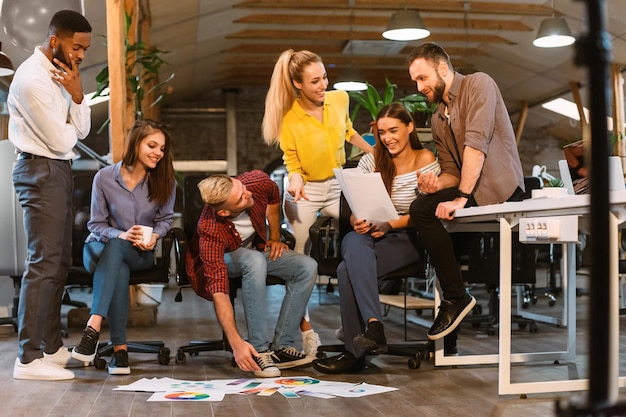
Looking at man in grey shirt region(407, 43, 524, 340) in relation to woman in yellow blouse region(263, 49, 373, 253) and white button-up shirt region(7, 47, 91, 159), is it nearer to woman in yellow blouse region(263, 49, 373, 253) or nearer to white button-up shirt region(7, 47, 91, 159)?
woman in yellow blouse region(263, 49, 373, 253)

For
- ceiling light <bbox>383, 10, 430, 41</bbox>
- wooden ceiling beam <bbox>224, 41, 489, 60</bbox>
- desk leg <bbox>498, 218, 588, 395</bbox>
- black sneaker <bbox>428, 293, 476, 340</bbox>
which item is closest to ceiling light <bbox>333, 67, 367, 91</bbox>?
ceiling light <bbox>383, 10, 430, 41</bbox>

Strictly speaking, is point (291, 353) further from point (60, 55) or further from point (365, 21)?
point (365, 21)

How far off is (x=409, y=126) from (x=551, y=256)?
2.65 m

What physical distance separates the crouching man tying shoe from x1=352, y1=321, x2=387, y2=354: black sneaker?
34 centimetres

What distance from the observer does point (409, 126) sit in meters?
3.31

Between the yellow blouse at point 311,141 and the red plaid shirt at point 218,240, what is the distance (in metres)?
0.17

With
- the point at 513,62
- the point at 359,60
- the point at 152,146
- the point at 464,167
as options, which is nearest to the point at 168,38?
the point at 359,60

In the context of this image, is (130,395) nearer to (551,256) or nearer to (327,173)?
(327,173)

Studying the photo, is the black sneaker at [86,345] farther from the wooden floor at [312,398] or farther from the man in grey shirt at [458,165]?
the man in grey shirt at [458,165]

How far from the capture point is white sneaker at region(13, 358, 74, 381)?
308 centimetres

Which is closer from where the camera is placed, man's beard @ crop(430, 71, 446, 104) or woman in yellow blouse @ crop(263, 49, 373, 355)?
man's beard @ crop(430, 71, 446, 104)

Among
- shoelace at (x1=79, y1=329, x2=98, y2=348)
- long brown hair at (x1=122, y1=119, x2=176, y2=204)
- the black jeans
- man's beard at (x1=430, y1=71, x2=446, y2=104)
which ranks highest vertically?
man's beard at (x1=430, y1=71, x2=446, y2=104)

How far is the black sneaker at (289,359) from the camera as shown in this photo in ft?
10.6

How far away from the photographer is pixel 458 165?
125 inches
